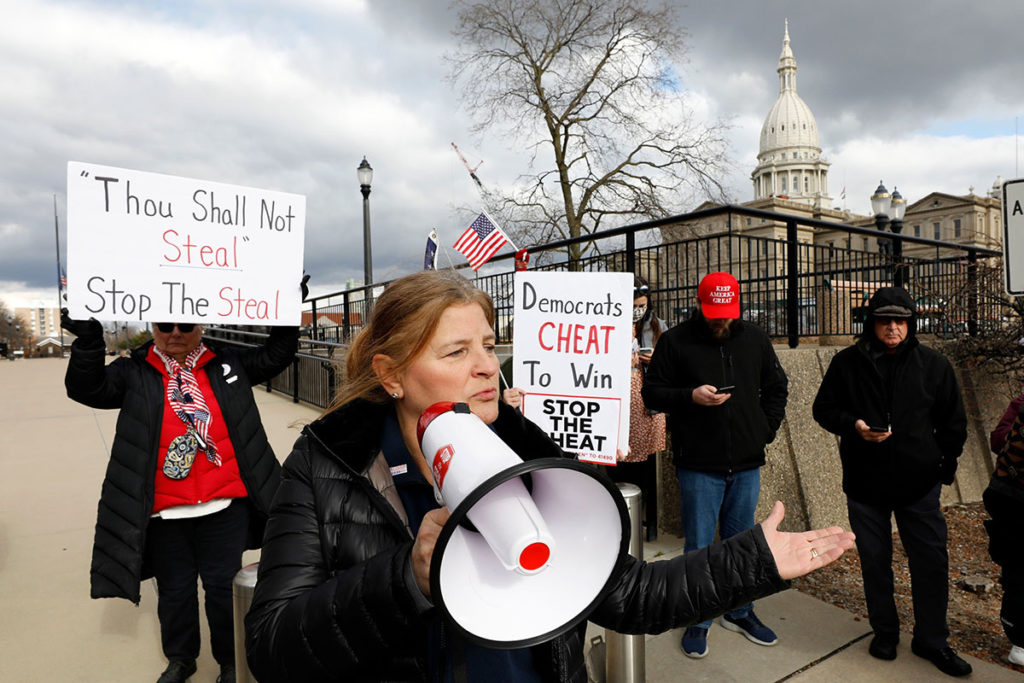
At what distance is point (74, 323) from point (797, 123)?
136562mm

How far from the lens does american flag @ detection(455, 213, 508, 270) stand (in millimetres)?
6219

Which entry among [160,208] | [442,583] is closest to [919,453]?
[442,583]

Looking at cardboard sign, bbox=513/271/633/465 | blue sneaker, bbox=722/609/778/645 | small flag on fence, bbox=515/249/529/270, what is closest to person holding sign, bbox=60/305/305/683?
cardboard sign, bbox=513/271/633/465

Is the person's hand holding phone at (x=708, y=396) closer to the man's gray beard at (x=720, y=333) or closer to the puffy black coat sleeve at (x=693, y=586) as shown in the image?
the man's gray beard at (x=720, y=333)

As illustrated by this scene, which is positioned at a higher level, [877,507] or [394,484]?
[394,484]

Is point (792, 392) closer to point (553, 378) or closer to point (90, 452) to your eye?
point (553, 378)

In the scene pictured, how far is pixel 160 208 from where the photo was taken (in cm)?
313

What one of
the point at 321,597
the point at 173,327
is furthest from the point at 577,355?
the point at 321,597

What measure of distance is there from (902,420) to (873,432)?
0.65 feet

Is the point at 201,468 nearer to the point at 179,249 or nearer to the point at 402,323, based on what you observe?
the point at 179,249

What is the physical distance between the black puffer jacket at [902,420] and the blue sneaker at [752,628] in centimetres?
86

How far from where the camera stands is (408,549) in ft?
3.58

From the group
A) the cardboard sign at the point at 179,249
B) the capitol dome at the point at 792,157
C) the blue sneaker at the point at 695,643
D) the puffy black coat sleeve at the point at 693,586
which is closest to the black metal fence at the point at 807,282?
the cardboard sign at the point at 179,249

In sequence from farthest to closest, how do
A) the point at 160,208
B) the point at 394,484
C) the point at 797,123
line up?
the point at 797,123 → the point at 160,208 → the point at 394,484
